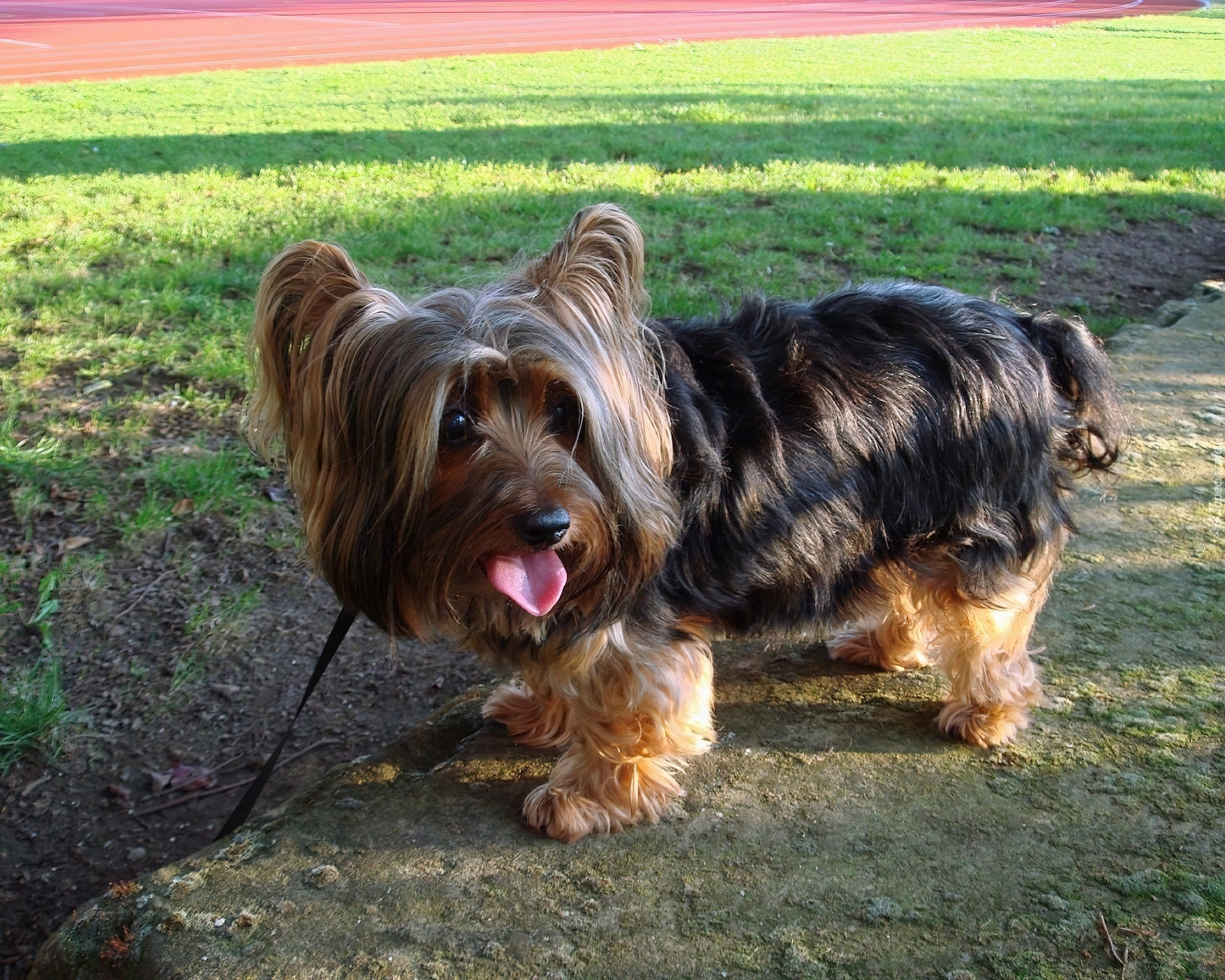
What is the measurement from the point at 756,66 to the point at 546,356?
15590mm

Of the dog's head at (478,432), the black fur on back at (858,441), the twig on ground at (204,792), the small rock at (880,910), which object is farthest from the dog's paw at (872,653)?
the twig on ground at (204,792)

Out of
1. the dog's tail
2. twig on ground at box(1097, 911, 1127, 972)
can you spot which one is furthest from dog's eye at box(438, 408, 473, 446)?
twig on ground at box(1097, 911, 1127, 972)

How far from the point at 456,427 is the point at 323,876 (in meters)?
1.18

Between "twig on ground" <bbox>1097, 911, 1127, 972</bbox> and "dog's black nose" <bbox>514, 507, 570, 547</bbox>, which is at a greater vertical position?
"dog's black nose" <bbox>514, 507, 570, 547</bbox>

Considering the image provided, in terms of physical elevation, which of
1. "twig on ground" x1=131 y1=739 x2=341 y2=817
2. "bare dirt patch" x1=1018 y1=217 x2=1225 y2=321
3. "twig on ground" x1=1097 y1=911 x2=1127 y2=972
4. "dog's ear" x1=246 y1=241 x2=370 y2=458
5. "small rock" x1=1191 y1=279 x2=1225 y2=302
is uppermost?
"dog's ear" x1=246 y1=241 x2=370 y2=458

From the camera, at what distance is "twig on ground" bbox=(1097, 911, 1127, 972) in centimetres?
224

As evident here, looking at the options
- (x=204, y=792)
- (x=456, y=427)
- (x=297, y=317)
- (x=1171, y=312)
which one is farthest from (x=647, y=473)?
(x=1171, y=312)

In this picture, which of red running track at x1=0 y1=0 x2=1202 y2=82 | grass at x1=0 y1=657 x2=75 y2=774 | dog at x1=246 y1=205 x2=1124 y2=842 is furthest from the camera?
red running track at x1=0 y1=0 x2=1202 y2=82

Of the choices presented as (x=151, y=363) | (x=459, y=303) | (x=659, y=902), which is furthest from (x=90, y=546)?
(x=659, y=902)

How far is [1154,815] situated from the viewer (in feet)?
8.73

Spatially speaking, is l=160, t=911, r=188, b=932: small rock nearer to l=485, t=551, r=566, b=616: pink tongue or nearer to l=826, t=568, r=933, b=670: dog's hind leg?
l=485, t=551, r=566, b=616: pink tongue

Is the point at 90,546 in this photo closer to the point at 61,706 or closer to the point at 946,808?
the point at 61,706

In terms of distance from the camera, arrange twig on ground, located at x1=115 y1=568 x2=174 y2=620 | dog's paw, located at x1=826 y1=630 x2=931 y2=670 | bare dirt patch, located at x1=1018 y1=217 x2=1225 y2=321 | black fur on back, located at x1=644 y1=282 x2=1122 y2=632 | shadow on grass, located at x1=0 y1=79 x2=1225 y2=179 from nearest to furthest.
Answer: black fur on back, located at x1=644 y1=282 x2=1122 y2=632, dog's paw, located at x1=826 y1=630 x2=931 y2=670, twig on ground, located at x1=115 y1=568 x2=174 y2=620, bare dirt patch, located at x1=1018 y1=217 x2=1225 y2=321, shadow on grass, located at x1=0 y1=79 x2=1225 y2=179

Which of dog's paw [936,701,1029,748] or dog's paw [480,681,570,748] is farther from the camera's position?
dog's paw [480,681,570,748]
